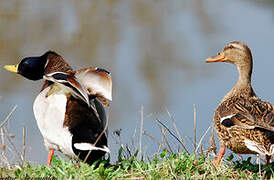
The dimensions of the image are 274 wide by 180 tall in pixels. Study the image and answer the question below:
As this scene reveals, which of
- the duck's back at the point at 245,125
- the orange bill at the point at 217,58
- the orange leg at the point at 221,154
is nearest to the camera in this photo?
the duck's back at the point at 245,125

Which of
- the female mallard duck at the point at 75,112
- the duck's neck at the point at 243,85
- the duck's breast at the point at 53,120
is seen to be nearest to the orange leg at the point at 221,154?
the duck's neck at the point at 243,85

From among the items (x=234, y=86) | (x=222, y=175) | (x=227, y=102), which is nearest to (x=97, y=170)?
(x=222, y=175)

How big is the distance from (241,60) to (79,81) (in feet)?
7.75

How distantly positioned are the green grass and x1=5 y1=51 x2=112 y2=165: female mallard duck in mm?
156

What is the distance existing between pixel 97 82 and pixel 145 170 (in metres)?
1.01

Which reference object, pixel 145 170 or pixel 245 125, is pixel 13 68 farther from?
pixel 245 125

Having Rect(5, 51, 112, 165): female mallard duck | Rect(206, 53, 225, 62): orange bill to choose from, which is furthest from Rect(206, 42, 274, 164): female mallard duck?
Rect(5, 51, 112, 165): female mallard duck

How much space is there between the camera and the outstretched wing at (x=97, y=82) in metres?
4.59

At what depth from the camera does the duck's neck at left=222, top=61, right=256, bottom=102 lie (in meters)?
5.88

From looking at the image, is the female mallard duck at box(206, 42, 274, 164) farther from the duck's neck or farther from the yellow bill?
the yellow bill

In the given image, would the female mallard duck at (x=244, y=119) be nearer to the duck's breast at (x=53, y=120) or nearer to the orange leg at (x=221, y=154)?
the orange leg at (x=221, y=154)

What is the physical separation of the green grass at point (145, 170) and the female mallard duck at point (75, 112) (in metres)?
0.16

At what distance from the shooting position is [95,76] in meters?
4.71

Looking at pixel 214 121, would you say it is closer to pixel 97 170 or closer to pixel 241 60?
pixel 241 60
